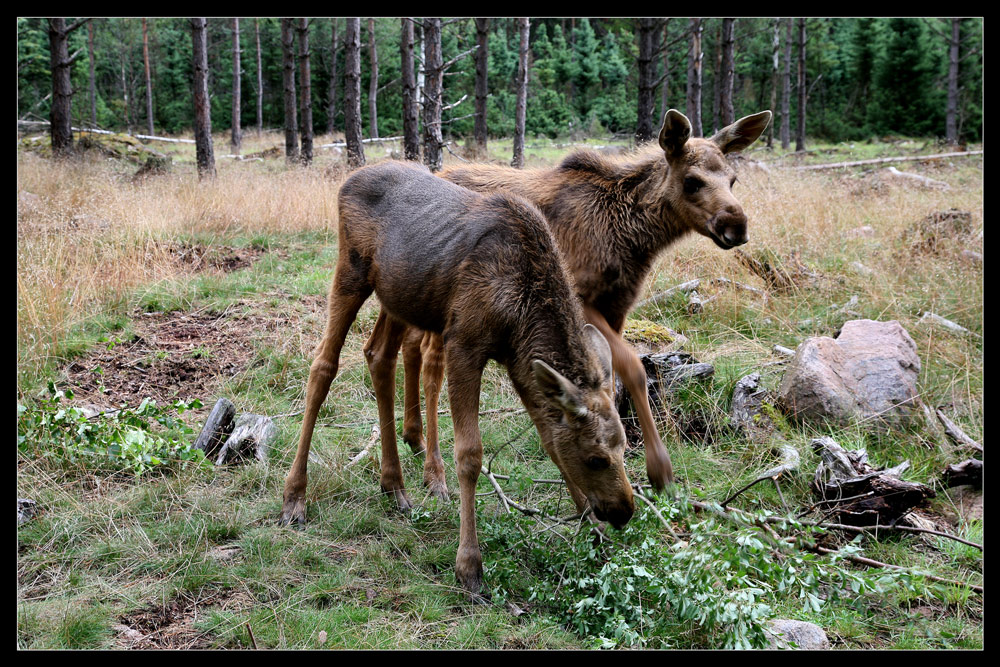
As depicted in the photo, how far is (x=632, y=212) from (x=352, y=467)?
2.95 m

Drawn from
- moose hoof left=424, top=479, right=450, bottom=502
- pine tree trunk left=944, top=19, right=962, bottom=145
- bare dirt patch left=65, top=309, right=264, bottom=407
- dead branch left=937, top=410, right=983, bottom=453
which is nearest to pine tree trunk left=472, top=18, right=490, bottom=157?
pine tree trunk left=944, top=19, right=962, bottom=145

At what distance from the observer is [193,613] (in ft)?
13.0

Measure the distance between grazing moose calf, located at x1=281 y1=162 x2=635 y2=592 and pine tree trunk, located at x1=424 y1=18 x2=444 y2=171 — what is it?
7115 mm

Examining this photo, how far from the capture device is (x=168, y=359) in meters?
7.36

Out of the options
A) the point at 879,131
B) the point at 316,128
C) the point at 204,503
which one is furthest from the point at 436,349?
the point at 316,128

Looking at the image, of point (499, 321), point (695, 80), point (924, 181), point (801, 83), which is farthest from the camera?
point (801, 83)

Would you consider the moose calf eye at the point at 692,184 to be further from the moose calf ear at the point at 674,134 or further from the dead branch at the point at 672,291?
the dead branch at the point at 672,291

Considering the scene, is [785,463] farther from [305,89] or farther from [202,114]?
[305,89]

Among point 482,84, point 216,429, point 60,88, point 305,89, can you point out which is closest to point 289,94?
point 305,89

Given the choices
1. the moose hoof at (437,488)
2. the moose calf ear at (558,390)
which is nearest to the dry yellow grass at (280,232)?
the moose hoof at (437,488)

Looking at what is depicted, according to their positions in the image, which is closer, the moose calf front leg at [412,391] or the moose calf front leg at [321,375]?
the moose calf front leg at [321,375]

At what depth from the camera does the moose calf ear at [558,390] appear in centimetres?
365

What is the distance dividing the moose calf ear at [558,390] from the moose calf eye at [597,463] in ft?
0.85

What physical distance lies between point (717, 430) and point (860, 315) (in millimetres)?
3156
